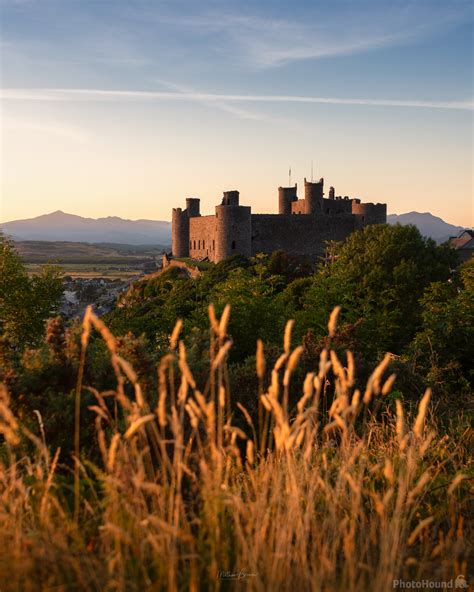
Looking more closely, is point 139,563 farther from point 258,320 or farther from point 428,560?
point 258,320

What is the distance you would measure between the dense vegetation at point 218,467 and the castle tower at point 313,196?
53.9m

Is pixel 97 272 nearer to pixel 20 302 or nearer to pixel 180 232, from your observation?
pixel 180 232

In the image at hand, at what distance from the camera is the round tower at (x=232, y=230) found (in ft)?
197

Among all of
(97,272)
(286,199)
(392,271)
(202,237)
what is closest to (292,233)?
(286,199)

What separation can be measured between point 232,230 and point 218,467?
188 feet

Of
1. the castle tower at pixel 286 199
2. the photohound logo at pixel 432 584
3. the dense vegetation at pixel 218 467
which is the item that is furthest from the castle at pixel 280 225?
the photohound logo at pixel 432 584

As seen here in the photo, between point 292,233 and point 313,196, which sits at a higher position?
point 313,196

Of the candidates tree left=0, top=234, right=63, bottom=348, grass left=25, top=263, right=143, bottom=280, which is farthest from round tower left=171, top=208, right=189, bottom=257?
tree left=0, top=234, right=63, bottom=348

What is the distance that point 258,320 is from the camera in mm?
16203

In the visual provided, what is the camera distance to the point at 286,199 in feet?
234

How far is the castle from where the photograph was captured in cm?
6028

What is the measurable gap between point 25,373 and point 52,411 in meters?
0.83

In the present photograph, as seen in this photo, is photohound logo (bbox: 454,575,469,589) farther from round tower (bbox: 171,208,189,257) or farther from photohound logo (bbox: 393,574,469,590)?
round tower (bbox: 171,208,189,257)

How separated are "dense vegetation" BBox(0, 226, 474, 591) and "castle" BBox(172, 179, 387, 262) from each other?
1818 inches
